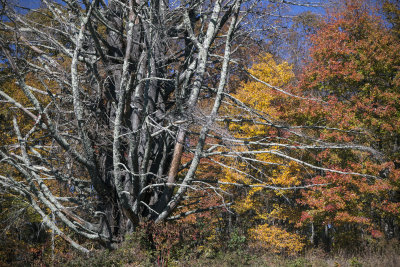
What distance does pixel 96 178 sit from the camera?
5434 millimetres

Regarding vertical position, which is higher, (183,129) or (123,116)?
(123,116)

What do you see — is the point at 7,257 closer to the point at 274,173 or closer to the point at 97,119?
the point at 97,119

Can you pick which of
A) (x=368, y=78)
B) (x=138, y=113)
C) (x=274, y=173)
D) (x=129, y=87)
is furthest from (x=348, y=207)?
(x=129, y=87)

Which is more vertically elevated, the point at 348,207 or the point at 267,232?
the point at 348,207

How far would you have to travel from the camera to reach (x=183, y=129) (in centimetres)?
491

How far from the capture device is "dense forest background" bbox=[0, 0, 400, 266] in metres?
5.27

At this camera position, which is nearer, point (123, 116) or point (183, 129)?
point (183, 129)

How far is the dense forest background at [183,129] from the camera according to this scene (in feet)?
17.3

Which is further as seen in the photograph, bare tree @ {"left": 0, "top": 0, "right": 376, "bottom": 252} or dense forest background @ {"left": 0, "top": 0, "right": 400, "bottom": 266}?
dense forest background @ {"left": 0, "top": 0, "right": 400, "bottom": 266}

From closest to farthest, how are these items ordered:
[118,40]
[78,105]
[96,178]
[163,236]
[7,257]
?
[78,105], [96,178], [163,236], [118,40], [7,257]

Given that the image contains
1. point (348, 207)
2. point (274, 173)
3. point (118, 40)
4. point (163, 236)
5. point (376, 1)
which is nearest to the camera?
point (163, 236)

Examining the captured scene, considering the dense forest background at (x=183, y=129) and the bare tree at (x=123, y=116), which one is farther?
the dense forest background at (x=183, y=129)

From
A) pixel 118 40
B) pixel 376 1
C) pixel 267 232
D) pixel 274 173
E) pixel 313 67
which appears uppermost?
pixel 376 1

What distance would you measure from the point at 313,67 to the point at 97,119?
11.8 meters
